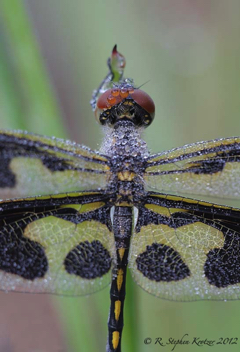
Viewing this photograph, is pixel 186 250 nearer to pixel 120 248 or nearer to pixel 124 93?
pixel 120 248

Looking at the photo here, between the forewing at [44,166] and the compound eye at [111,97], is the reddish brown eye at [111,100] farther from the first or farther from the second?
the forewing at [44,166]

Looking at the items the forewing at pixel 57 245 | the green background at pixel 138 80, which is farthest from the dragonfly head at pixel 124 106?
the forewing at pixel 57 245

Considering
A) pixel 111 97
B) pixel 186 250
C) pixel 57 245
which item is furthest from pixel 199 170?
pixel 57 245

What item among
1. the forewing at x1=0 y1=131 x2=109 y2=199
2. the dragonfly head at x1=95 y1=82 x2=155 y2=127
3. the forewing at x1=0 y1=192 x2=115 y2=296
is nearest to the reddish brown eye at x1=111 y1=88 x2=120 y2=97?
the dragonfly head at x1=95 y1=82 x2=155 y2=127

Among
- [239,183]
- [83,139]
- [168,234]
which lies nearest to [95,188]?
[168,234]

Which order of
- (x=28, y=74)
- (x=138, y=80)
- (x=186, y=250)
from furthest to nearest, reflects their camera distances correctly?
(x=138, y=80) → (x=28, y=74) → (x=186, y=250)
